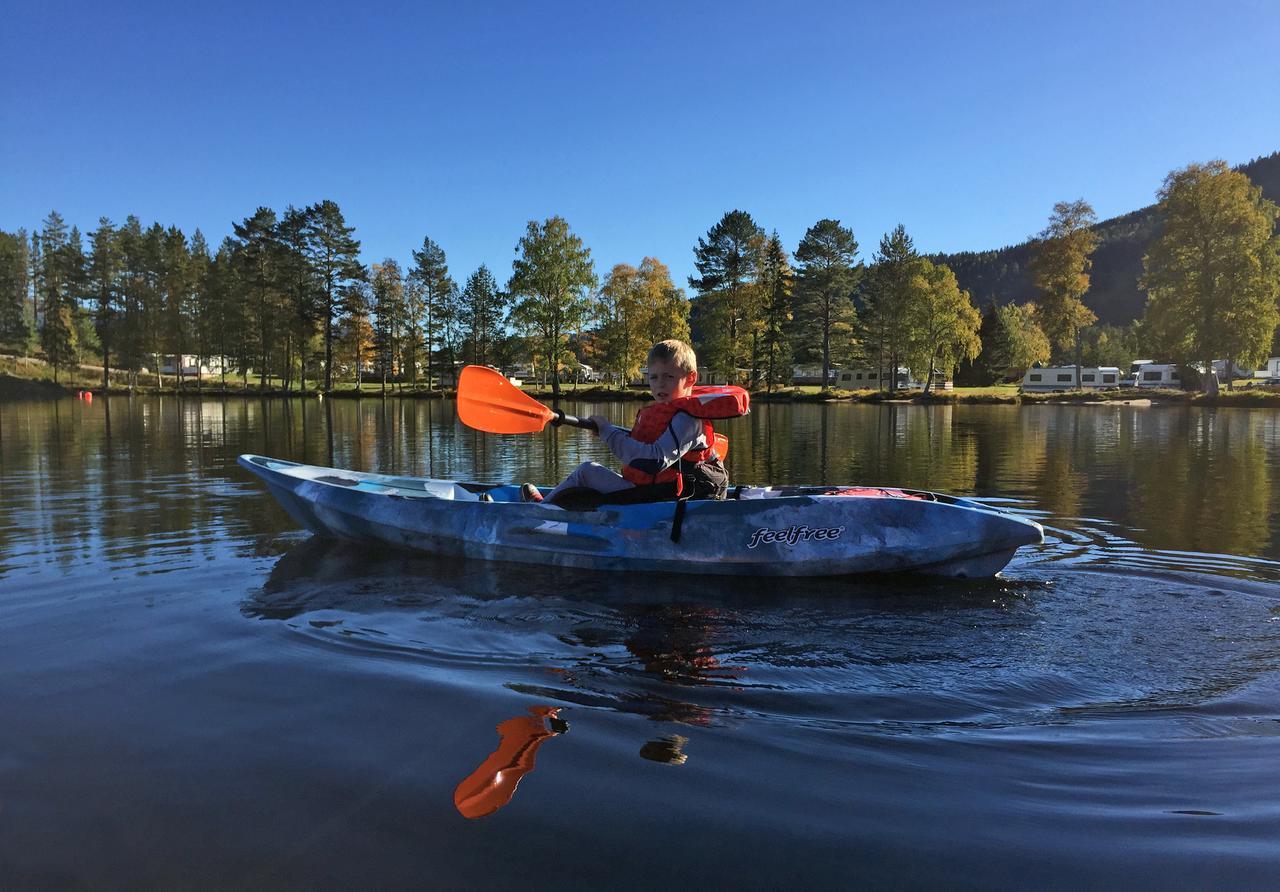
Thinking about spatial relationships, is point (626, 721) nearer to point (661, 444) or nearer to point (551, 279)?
point (661, 444)

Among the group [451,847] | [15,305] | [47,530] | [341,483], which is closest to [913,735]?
[451,847]

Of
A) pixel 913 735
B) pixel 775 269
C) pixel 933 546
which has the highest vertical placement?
pixel 775 269

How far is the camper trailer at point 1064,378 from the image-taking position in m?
66.4

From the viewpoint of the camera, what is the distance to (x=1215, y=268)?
149ft

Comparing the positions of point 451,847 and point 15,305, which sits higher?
point 15,305

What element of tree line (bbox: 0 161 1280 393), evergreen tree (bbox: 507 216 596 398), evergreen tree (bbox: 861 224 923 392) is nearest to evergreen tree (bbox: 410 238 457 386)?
tree line (bbox: 0 161 1280 393)

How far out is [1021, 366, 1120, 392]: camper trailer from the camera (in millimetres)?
66438

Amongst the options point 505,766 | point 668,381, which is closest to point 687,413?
point 668,381

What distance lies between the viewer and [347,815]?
286 centimetres

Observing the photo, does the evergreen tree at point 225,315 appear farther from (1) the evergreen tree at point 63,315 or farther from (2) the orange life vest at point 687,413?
(2) the orange life vest at point 687,413

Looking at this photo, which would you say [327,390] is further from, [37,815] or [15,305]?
[37,815]

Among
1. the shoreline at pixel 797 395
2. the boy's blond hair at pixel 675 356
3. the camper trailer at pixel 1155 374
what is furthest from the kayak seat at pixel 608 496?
the camper trailer at pixel 1155 374

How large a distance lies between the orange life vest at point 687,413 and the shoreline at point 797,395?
36.2m

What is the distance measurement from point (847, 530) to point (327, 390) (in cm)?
6366
